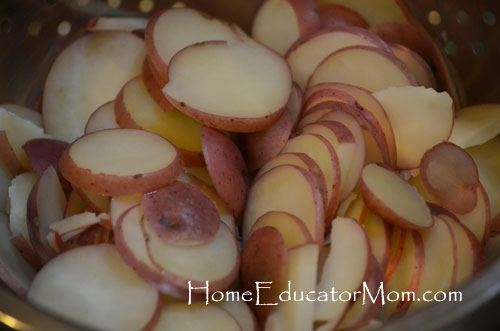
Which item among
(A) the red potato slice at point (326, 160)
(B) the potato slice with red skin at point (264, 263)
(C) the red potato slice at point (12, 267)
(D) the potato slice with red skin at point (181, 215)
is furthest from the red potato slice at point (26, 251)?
(A) the red potato slice at point (326, 160)

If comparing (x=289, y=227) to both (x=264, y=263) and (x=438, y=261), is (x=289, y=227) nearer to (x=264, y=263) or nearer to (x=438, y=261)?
(x=264, y=263)

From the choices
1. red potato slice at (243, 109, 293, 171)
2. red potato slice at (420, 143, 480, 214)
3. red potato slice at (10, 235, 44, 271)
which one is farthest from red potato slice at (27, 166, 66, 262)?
red potato slice at (420, 143, 480, 214)

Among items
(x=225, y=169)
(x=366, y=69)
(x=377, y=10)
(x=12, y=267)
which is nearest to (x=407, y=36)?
(x=377, y=10)

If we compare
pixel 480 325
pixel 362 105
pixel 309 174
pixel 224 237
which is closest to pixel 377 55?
pixel 362 105

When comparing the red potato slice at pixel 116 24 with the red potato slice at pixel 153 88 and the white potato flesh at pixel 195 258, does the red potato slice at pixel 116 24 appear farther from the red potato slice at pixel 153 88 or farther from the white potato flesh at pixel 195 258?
the white potato flesh at pixel 195 258

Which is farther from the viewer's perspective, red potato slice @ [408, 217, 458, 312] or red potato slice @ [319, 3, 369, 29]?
red potato slice @ [319, 3, 369, 29]

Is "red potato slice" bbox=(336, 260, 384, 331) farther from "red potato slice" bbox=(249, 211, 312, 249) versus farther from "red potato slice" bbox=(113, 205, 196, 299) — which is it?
"red potato slice" bbox=(113, 205, 196, 299)
